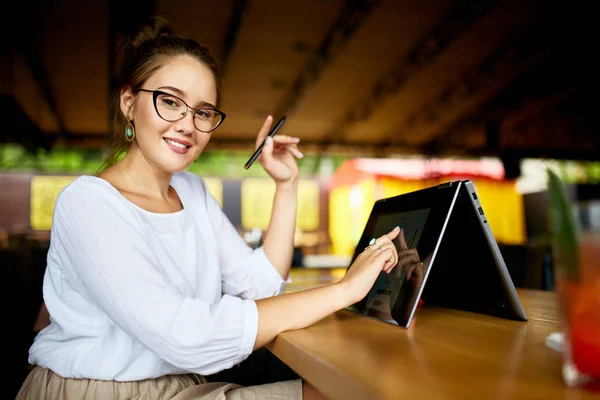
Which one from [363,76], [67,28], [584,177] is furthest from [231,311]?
[584,177]

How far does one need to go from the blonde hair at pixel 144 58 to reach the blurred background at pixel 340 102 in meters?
0.77

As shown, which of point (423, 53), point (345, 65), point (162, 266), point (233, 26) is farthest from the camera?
point (345, 65)

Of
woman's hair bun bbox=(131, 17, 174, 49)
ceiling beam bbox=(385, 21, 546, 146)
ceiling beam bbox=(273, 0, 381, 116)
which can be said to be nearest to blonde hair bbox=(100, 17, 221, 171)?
woman's hair bun bbox=(131, 17, 174, 49)

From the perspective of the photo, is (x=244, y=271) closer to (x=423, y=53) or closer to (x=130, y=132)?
(x=130, y=132)

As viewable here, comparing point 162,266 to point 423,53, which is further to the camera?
point 423,53

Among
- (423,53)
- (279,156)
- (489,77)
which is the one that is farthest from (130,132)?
(489,77)

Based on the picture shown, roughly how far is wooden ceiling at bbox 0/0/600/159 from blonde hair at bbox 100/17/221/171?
3220 mm

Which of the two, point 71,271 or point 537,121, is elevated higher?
point 537,121

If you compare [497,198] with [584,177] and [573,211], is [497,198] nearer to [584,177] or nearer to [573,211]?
[584,177]

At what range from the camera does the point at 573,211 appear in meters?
0.44

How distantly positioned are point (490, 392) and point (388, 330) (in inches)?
14.5

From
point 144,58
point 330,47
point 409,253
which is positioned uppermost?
point 330,47

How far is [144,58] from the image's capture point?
3.88 feet

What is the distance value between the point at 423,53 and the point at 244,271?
6622mm
